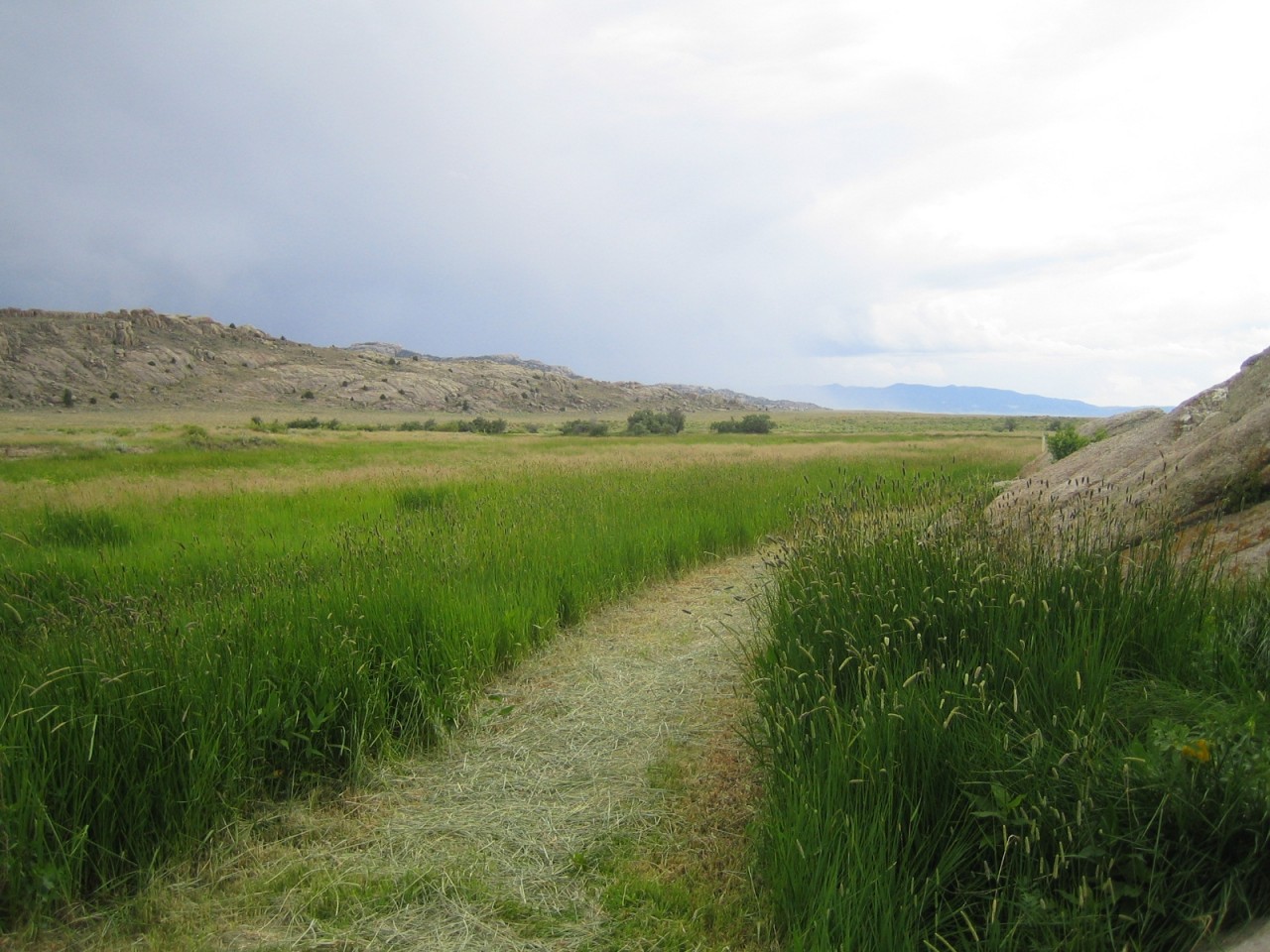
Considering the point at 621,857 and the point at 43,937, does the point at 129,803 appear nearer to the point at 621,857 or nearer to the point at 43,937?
the point at 43,937

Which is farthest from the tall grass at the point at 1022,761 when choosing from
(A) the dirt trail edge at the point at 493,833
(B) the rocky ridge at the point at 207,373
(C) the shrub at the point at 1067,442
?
(B) the rocky ridge at the point at 207,373

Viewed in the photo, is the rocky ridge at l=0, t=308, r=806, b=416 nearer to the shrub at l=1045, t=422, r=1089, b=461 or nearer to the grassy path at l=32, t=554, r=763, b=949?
the shrub at l=1045, t=422, r=1089, b=461

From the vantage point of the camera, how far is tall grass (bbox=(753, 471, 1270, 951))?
2307mm

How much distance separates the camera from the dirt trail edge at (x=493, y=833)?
9.99ft

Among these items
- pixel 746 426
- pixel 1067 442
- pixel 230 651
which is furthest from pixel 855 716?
pixel 746 426

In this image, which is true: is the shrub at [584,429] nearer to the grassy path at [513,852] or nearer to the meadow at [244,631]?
the meadow at [244,631]

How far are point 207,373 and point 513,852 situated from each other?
10168 centimetres

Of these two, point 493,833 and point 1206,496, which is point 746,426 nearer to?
point 1206,496

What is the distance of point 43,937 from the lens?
9.63 feet

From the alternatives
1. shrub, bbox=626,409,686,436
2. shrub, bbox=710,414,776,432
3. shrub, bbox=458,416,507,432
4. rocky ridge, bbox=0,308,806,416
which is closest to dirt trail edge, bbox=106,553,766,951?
shrub, bbox=458,416,507,432

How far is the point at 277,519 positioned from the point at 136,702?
27.4 feet

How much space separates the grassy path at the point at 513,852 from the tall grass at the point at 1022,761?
0.46m

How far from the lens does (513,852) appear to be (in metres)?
3.60

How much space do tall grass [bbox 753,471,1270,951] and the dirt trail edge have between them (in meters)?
0.78
